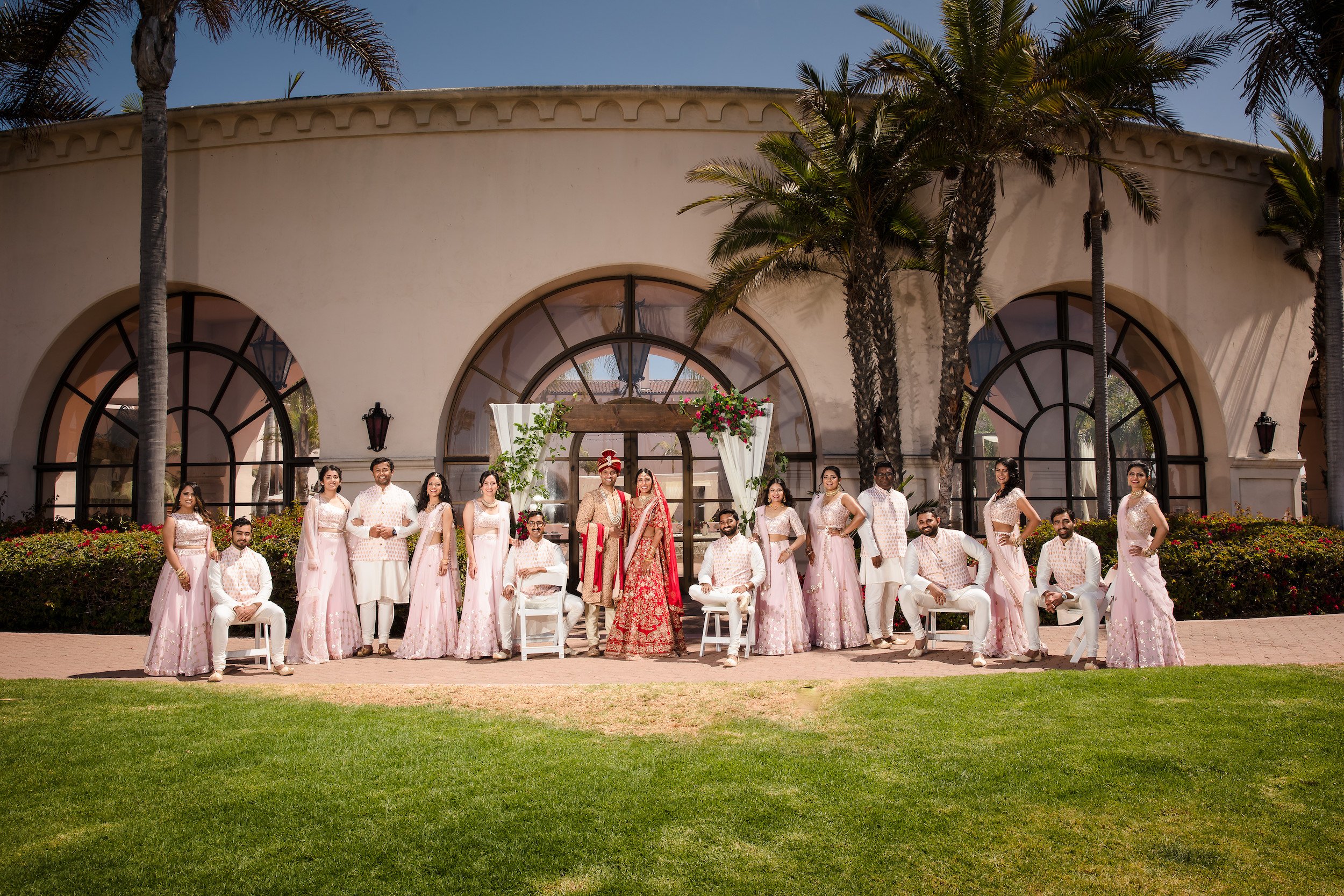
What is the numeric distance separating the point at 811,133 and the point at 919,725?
28.7 ft

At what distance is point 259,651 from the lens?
827 cm

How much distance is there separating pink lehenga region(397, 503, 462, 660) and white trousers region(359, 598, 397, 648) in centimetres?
36

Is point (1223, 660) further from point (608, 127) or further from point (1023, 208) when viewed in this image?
point (608, 127)

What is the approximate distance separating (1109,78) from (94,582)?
13.7 metres

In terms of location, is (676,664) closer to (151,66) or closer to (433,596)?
(433,596)

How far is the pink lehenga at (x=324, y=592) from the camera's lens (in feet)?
29.2

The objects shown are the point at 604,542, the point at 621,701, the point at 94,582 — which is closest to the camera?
the point at 621,701

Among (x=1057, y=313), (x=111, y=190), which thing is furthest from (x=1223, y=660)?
(x=111, y=190)

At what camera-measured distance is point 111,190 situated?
14.6 metres

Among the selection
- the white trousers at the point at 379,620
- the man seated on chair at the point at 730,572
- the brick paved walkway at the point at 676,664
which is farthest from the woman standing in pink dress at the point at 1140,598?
the white trousers at the point at 379,620

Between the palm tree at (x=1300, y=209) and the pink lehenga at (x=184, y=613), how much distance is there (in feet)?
51.0

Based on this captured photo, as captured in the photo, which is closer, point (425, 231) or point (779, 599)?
point (779, 599)

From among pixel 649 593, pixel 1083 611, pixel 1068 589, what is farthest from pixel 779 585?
pixel 1083 611

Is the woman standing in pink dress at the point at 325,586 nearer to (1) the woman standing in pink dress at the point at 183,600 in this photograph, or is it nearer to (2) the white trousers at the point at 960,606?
(1) the woman standing in pink dress at the point at 183,600
